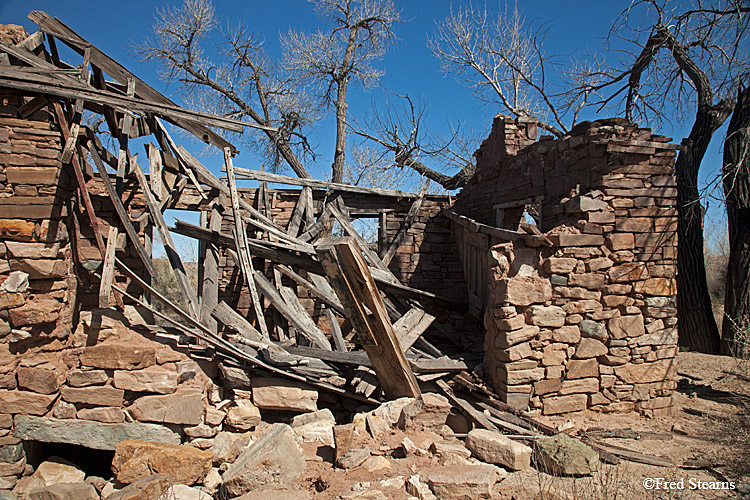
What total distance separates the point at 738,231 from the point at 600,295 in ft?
16.3

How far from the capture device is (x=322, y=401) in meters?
6.17

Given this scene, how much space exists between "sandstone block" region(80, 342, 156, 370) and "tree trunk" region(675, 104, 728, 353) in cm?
919

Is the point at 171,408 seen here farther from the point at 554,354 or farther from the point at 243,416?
the point at 554,354

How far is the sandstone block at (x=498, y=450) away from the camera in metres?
4.03

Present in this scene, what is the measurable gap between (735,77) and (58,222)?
10.3 metres

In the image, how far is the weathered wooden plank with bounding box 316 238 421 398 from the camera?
4.39 meters

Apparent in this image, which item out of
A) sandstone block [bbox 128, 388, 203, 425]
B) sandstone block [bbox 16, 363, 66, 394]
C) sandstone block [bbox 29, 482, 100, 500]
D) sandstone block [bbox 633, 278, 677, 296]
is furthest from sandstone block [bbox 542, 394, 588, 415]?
sandstone block [bbox 16, 363, 66, 394]

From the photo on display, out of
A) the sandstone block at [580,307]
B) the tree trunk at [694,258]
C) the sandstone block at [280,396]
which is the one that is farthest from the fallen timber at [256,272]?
the tree trunk at [694,258]

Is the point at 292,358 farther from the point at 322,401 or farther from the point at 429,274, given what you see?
the point at 429,274

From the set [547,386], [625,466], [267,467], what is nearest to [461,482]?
[267,467]

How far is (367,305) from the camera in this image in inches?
186

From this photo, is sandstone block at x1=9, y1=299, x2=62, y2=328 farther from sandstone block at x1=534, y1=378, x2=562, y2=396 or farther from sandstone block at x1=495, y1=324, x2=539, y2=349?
sandstone block at x1=534, y1=378, x2=562, y2=396

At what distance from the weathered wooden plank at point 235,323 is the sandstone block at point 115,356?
51.8 inches

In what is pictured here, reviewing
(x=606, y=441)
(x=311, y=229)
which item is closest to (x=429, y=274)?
(x=311, y=229)
